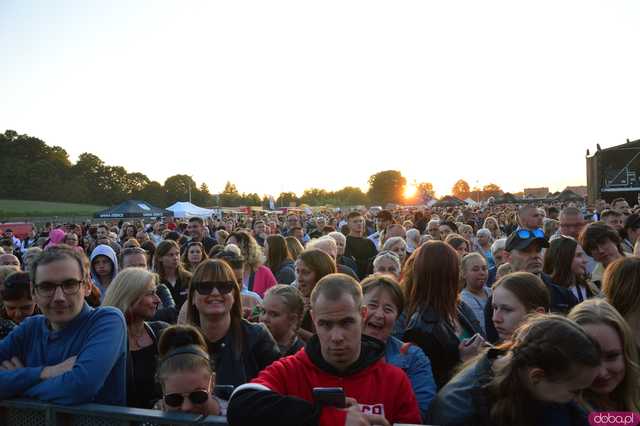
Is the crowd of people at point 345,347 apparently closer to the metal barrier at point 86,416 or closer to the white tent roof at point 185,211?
the metal barrier at point 86,416

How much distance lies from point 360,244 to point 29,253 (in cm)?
536

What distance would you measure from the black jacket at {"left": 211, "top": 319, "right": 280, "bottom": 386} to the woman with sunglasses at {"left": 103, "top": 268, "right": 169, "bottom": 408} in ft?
1.44

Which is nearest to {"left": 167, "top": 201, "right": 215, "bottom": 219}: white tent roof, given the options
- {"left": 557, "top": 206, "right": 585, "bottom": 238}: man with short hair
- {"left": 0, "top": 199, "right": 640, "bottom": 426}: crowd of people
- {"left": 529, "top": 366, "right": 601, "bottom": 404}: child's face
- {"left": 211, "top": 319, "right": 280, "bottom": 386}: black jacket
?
{"left": 557, "top": 206, "right": 585, "bottom": 238}: man with short hair

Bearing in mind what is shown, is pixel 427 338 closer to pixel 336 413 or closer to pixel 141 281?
pixel 336 413

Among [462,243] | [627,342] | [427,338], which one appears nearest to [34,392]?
[427,338]

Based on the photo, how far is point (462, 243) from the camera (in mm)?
7020

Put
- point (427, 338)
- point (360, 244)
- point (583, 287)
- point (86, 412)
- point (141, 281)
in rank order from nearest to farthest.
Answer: point (86, 412) → point (427, 338) → point (141, 281) → point (583, 287) → point (360, 244)

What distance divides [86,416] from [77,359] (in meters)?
0.29

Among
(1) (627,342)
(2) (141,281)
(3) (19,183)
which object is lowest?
(1) (627,342)

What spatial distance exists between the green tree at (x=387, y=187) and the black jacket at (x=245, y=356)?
5039 inches

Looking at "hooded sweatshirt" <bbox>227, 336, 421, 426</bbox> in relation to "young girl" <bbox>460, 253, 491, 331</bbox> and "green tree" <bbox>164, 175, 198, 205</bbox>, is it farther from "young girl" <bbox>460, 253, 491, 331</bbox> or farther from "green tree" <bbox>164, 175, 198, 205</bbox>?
"green tree" <bbox>164, 175, 198, 205</bbox>

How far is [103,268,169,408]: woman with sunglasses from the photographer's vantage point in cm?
330

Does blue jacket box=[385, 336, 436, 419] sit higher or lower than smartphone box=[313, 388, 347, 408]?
lower

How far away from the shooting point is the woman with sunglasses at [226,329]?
3342 millimetres
